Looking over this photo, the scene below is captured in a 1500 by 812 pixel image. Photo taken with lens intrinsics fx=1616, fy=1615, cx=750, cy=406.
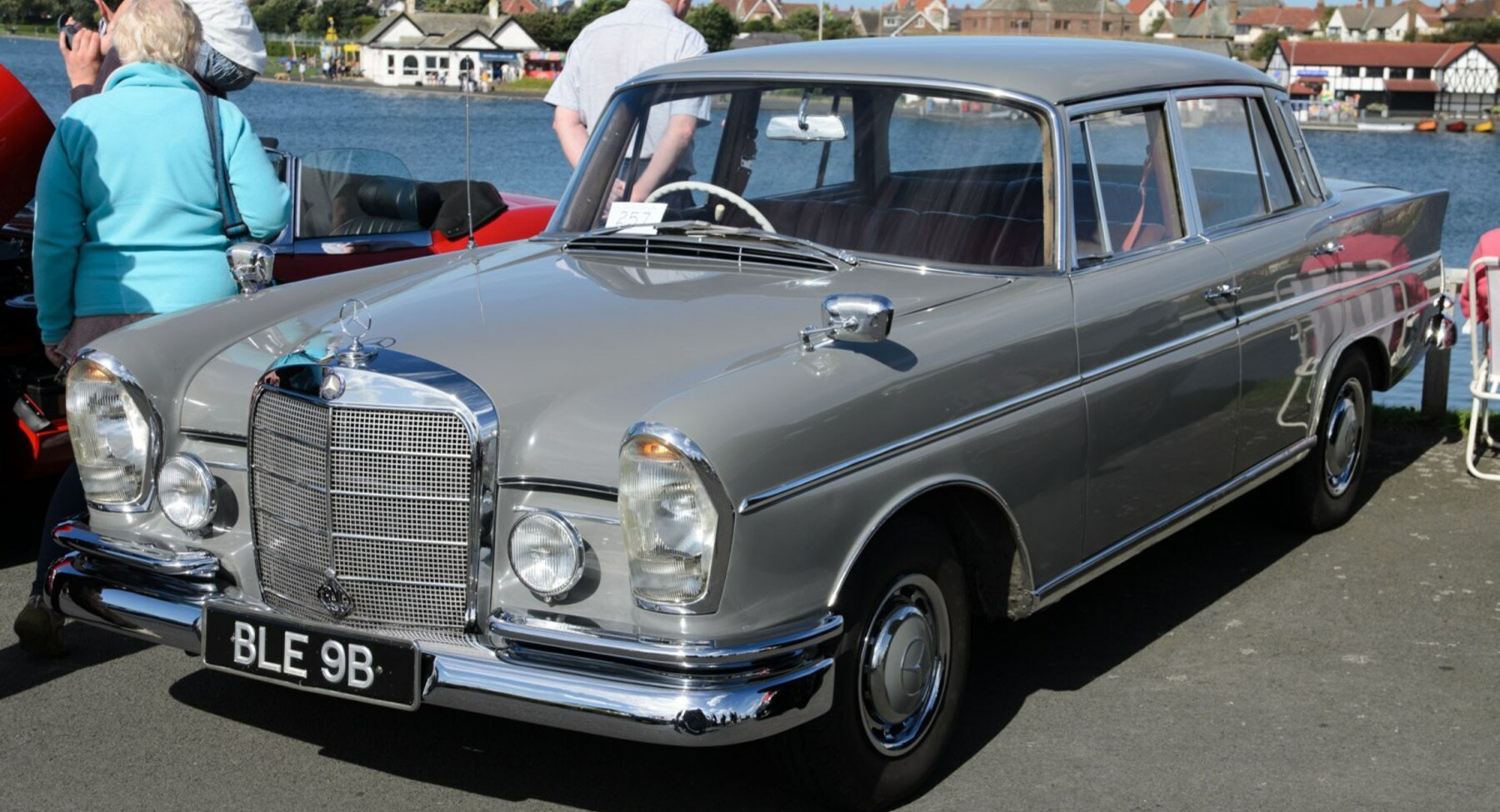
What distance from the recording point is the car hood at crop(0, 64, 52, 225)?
547 cm

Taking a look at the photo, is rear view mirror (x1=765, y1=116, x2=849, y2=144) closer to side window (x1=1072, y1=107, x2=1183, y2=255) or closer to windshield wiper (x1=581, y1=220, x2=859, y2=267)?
windshield wiper (x1=581, y1=220, x2=859, y2=267)

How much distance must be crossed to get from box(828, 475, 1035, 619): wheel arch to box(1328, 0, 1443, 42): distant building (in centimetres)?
16577

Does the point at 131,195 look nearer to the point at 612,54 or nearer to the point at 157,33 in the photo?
the point at 157,33

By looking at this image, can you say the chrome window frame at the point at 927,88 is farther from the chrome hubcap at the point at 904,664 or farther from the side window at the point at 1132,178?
the chrome hubcap at the point at 904,664

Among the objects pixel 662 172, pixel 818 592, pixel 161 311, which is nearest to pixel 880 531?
pixel 818 592

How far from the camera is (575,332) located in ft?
12.2

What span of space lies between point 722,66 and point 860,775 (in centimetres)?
236

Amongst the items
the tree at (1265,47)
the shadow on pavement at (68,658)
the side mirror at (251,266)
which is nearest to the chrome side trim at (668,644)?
the side mirror at (251,266)

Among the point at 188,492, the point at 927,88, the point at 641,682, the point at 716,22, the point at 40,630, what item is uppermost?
the point at 716,22

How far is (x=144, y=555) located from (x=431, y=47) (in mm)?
102730

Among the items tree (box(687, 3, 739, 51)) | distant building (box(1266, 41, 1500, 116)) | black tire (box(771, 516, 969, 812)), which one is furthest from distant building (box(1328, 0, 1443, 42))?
black tire (box(771, 516, 969, 812))

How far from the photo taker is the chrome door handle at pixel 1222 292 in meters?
4.82

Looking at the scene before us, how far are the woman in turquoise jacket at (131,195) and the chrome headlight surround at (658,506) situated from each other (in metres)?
2.17

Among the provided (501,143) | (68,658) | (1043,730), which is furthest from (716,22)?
(1043,730)
